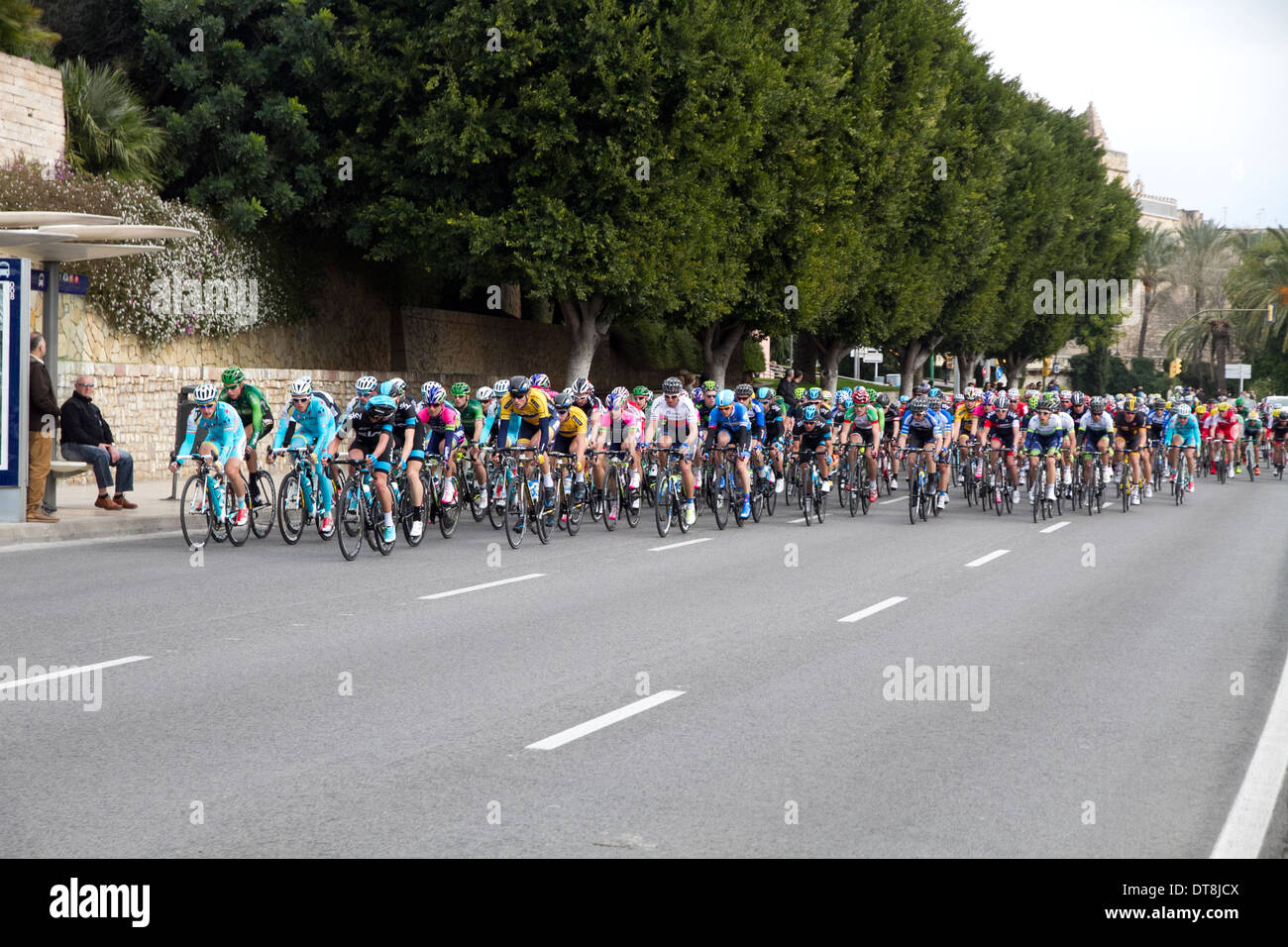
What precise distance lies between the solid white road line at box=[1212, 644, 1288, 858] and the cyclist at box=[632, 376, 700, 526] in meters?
11.0

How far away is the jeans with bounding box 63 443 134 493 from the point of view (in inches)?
695

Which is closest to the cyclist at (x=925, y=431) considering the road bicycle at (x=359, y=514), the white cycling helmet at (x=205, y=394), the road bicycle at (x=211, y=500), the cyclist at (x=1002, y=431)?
the cyclist at (x=1002, y=431)

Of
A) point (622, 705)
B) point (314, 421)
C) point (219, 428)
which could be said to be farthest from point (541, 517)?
point (622, 705)

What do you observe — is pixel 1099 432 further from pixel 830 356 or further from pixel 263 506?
pixel 830 356

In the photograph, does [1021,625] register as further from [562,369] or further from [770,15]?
Answer: [562,369]

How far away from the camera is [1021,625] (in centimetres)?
1104

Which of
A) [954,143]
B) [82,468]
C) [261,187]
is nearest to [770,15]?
[261,187]

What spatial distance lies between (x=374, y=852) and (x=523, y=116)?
26905mm

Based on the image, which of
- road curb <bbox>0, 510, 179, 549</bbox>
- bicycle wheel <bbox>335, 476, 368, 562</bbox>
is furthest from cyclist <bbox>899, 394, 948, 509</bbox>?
road curb <bbox>0, 510, 179, 549</bbox>

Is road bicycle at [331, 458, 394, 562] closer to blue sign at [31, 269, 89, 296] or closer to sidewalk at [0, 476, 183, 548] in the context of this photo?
sidewalk at [0, 476, 183, 548]

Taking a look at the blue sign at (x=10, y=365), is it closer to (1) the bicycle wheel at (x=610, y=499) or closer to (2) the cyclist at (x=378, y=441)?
(2) the cyclist at (x=378, y=441)

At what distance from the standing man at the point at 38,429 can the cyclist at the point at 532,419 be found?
490 cm

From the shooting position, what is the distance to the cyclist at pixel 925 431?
21.4 m

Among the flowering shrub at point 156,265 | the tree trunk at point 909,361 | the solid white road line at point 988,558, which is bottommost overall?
the solid white road line at point 988,558
